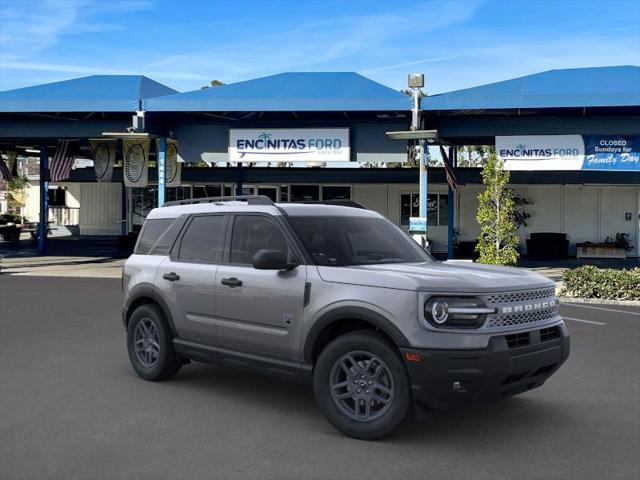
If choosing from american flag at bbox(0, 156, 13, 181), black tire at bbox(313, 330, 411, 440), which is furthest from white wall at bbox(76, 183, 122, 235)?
black tire at bbox(313, 330, 411, 440)

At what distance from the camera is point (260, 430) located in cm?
521

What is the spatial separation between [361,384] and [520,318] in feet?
4.29

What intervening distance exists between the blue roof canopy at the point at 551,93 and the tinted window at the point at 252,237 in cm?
1413

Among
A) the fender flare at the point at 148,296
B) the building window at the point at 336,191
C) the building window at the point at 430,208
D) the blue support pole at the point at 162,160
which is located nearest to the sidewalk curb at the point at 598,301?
the fender flare at the point at 148,296

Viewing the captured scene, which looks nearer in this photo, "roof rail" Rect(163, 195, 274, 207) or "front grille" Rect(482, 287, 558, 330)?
"front grille" Rect(482, 287, 558, 330)

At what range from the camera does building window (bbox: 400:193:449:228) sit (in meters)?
29.4

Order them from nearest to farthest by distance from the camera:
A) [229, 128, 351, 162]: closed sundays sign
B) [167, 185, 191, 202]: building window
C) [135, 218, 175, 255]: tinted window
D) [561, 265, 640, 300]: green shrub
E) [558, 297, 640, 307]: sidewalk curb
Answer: [135, 218, 175, 255]: tinted window → [558, 297, 640, 307]: sidewalk curb → [561, 265, 640, 300]: green shrub → [229, 128, 351, 162]: closed sundays sign → [167, 185, 191, 202]: building window

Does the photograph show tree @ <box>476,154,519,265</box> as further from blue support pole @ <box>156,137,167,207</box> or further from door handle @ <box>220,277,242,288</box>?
door handle @ <box>220,277,242,288</box>

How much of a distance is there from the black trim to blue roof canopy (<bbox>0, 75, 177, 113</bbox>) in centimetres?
1588

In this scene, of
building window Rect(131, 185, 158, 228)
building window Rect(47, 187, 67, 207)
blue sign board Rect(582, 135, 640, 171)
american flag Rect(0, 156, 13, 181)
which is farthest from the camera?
building window Rect(47, 187, 67, 207)

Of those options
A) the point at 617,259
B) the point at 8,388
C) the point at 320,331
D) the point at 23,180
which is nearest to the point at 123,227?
the point at 23,180

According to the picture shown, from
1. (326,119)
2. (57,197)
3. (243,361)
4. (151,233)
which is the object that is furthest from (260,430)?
(57,197)

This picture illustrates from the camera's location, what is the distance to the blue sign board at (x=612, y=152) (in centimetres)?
A: 1977

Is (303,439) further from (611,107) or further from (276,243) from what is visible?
(611,107)
